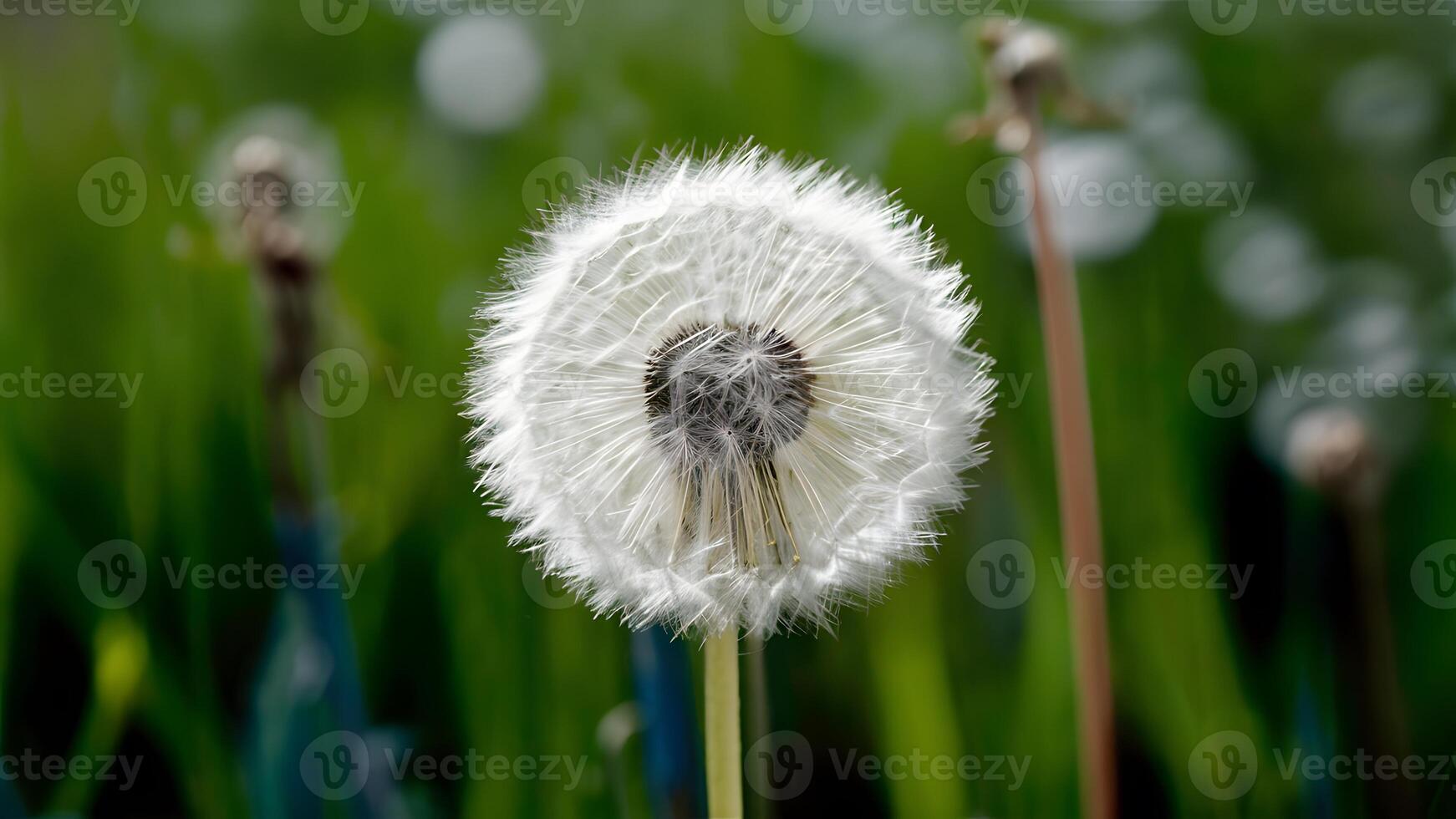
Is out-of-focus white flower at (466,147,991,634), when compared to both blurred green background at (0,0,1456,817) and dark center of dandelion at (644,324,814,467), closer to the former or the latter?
dark center of dandelion at (644,324,814,467)

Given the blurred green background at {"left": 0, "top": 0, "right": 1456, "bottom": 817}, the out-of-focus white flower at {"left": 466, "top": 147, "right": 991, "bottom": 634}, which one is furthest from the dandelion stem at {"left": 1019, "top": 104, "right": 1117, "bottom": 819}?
the out-of-focus white flower at {"left": 466, "top": 147, "right": 991, "bottom": 634}

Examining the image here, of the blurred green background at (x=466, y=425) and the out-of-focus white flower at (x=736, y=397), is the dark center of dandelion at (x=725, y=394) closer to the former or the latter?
the out-of-focus white flower at (x=736, y=397)

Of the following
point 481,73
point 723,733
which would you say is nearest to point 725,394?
point 723,733

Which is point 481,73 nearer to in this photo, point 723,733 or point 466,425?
point 466,425

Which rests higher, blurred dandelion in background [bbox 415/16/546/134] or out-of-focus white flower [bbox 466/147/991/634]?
blurred dandelion in background [bbox 415/16/546/134]

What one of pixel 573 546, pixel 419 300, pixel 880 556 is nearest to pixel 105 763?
pixel 419 300

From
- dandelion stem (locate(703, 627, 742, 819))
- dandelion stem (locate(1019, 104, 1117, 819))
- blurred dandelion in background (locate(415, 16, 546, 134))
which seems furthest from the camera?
blurred dandelion in background (locate(415, 16, 546, 134))

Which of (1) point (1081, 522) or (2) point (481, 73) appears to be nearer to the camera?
(1) point (1081, 522)

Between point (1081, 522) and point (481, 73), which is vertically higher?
point (481, 73)
